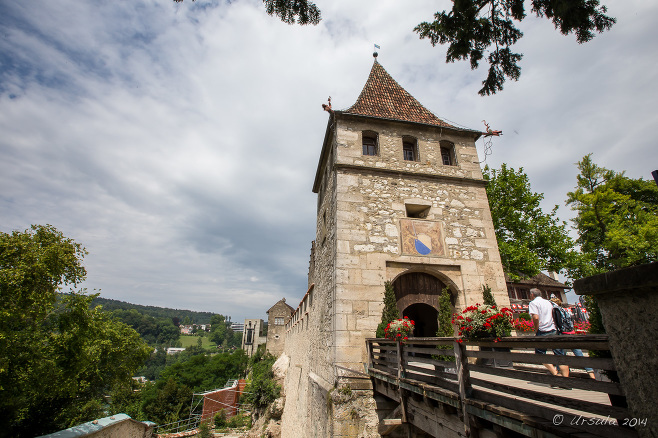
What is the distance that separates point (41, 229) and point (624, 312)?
13.8 m

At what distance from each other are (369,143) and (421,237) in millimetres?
3848

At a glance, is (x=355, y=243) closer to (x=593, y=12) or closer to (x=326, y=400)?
(x=326, y=400)

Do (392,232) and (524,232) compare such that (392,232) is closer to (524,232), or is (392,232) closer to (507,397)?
(507,397)

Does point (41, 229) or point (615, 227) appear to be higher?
point (615, 227)

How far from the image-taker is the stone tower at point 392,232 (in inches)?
319

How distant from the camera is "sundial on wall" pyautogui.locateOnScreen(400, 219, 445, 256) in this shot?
888 cm

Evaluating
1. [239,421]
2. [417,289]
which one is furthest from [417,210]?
[239,421]

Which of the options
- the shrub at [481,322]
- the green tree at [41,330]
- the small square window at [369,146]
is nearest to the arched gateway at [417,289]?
the shrub at [481,322]

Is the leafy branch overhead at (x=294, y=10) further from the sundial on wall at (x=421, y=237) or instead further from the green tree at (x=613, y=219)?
the green tree at (x=613, y=219)

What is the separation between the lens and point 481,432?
3.53m

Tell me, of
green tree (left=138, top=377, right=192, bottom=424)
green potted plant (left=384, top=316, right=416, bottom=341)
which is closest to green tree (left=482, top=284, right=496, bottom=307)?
green potted plant (left=384, top=316, right=416, bottom=341)

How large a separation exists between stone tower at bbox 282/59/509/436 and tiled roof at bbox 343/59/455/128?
88mm

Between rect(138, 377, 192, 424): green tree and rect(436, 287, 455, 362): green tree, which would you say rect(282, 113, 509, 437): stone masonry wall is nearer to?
rect(436, 287, 455, 362): green tree

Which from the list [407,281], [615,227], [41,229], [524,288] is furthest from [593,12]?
[524,288]
